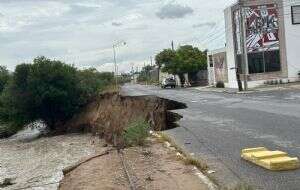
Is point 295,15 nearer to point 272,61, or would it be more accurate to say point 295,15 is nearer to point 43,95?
point 272,61

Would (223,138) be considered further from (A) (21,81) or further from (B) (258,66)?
(B) (258,66)

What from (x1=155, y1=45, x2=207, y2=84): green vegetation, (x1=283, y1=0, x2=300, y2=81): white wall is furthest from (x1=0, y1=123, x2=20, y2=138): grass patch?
(x1=155, y1=45, x2=207, y2=84): green vegetation

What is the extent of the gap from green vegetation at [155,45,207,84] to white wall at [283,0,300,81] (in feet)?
103

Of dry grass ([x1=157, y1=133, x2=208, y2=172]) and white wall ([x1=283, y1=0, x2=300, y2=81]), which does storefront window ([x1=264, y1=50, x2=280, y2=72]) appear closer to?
white wall ([x1=283, y1=0, x2=300, y2=81])

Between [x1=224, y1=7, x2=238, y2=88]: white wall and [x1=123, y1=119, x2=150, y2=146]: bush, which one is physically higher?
[x1=224, y1=7, x2=238, y2=88]: white wall

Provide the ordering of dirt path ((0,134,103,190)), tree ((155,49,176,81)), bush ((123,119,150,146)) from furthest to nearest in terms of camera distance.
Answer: tree ((155,49,176,81)), bush ((123,119,150,146)), dirt path ((0,134,103,190))

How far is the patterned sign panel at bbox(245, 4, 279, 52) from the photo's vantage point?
63.5 meters

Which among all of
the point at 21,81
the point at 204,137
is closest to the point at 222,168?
the point at 204,137

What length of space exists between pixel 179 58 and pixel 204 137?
7565 centimetres

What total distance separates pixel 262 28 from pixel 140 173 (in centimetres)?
5151

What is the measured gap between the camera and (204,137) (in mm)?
19719

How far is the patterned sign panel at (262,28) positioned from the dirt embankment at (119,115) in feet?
58.0

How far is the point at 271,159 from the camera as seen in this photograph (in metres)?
12.9

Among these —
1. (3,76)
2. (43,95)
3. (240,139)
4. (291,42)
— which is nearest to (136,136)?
(240,139)
